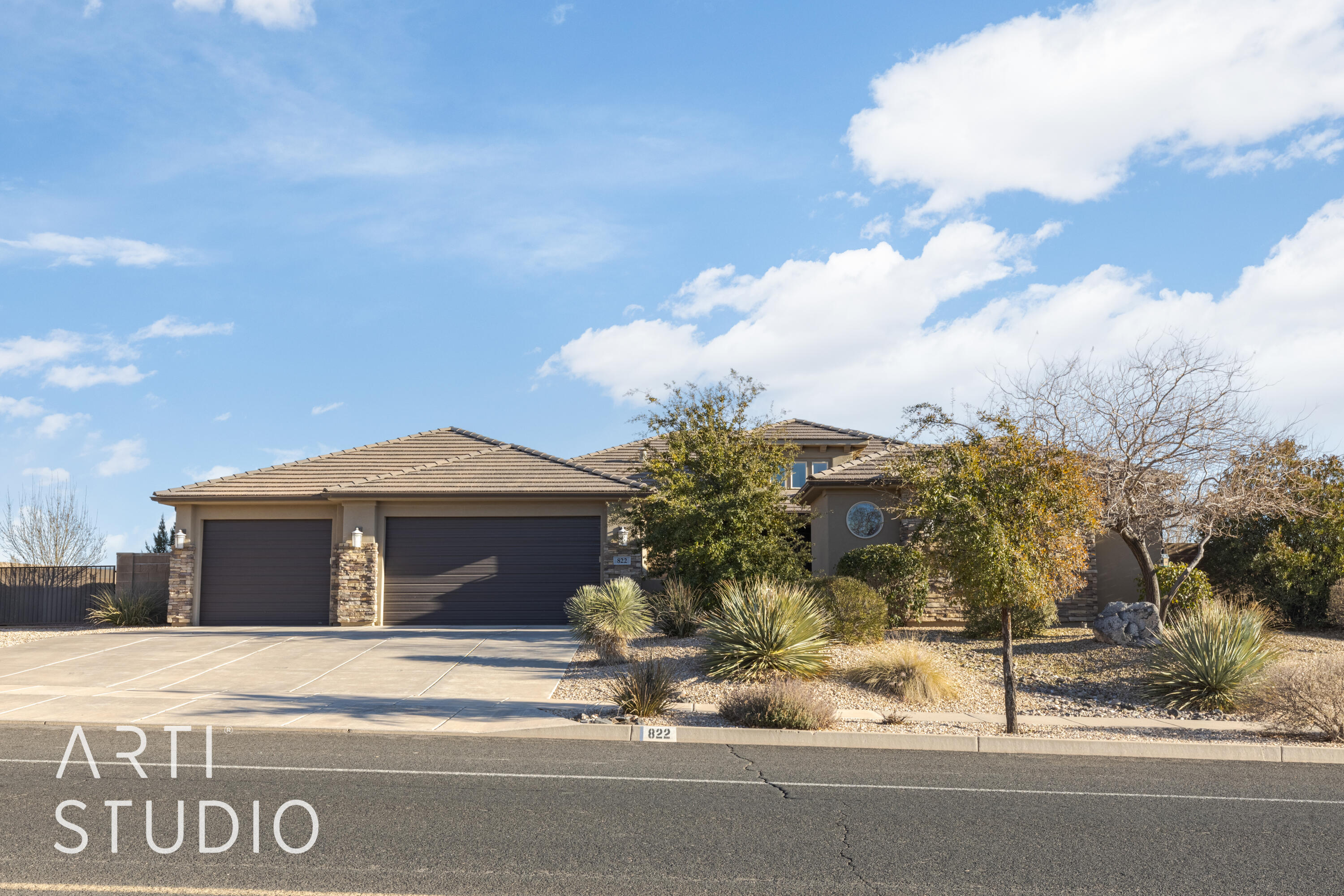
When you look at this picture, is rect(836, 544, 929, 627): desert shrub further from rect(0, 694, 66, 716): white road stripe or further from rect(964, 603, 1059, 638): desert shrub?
rect(0, 694, 66, 716): white road stripe

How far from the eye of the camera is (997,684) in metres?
14.6

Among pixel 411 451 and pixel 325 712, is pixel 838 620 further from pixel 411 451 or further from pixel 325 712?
pixel 411 451

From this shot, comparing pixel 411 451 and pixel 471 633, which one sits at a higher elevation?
pixel 411 451

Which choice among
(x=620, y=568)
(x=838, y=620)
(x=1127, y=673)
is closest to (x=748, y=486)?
(x=838, y=620)

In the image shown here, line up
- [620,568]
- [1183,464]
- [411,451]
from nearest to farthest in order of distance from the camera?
[1183,464]
[620,568]
[411,451]

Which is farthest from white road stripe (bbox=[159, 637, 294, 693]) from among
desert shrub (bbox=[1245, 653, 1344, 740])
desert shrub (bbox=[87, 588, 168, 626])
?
desert shrub (bbox=[1245, 653, 1344, 740])

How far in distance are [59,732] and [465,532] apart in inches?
505

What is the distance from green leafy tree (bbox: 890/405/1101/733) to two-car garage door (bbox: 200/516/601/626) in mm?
12547

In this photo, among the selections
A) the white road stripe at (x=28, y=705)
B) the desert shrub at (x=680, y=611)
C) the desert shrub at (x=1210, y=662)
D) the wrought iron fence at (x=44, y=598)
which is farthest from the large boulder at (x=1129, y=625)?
the wrought iron fence at (x=44, y=598)

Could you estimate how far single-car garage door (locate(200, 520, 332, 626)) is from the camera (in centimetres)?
2334

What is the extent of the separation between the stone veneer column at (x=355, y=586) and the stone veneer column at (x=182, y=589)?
358 cm

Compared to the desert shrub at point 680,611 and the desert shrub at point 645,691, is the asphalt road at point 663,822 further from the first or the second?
the desert shrub at point 680,611

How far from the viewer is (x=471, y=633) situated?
20.4m

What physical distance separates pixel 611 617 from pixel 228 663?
21.5 feet
